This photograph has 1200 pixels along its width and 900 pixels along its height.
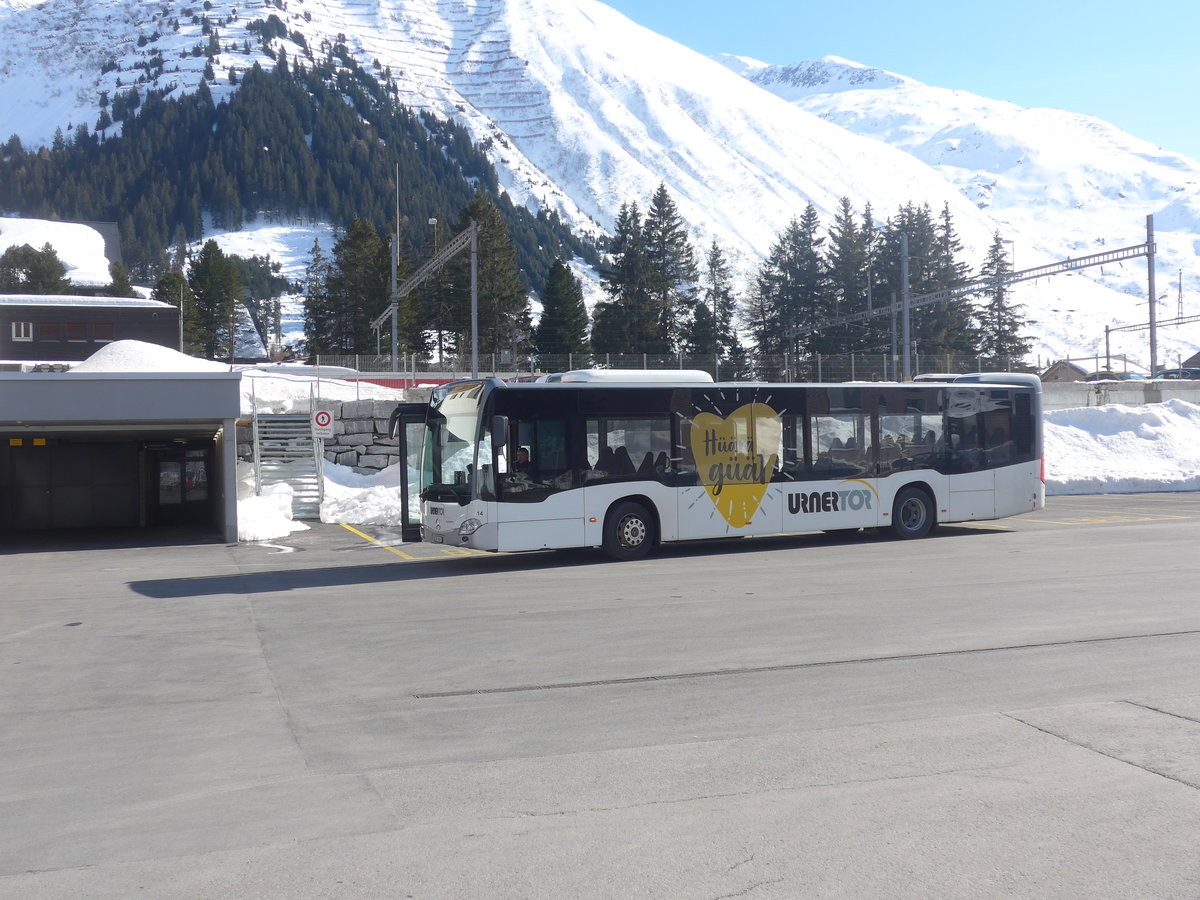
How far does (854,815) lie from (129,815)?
3562 mm

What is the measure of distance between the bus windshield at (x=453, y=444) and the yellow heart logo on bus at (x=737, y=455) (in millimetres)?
3620

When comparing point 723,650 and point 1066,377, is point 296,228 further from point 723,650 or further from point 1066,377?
point 723,650

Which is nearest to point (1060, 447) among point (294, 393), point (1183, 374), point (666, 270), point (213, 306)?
point (294, 393)

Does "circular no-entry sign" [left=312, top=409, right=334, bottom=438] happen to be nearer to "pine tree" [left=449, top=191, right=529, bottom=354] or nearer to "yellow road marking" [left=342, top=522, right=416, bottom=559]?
"yellow road marking" [left=342, top=522, right=416, bottom=559]

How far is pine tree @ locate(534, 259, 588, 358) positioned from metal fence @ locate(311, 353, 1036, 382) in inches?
1010

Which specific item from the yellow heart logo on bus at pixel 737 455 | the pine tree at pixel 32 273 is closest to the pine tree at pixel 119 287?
the pine tree at pixel 32 273

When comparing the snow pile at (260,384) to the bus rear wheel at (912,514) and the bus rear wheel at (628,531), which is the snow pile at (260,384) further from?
the bus rear wheel at (912,514)

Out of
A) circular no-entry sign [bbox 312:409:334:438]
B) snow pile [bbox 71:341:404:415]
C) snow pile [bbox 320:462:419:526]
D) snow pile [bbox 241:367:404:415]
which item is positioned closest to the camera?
snow pile [bbox 320:462:419:526]

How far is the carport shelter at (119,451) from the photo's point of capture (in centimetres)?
2084

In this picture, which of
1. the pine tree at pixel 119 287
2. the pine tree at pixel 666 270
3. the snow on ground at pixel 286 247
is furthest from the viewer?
the snow on ground at pixel 286 247

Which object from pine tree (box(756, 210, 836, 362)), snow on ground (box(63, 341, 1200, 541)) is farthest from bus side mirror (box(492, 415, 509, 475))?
pine tree (box(756, 210, 836, 362))

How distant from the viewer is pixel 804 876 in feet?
14.6

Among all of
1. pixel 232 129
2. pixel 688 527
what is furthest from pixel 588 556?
pixel 232 129

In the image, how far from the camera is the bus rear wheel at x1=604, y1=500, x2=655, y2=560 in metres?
16.5
